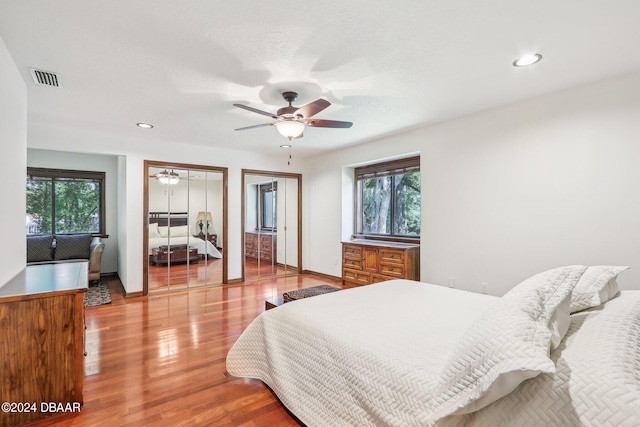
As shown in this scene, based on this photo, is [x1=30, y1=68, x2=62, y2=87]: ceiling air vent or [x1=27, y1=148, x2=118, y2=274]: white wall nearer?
[x1=30, y1=68, x2=62, y2=87]: ceiling air vent

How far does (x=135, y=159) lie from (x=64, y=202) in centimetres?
236

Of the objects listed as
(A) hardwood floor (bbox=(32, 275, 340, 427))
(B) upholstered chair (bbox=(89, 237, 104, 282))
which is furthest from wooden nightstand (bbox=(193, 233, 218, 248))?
(B) upholstered chair (bbox=(89, 237, 104, 282))

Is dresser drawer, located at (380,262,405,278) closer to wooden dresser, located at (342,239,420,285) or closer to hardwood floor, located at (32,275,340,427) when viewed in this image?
wooden dresser, located at (342,239,420,285)

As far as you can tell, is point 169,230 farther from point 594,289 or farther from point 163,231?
point 594,289

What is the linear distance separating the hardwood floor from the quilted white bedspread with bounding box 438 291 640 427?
4.31ft

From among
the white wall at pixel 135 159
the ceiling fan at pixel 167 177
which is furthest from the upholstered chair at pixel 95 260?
the ceiling fan at pixel 167 177

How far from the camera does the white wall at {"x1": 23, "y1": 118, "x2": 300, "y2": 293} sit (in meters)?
4.17

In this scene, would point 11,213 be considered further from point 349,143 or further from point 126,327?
point 349,143

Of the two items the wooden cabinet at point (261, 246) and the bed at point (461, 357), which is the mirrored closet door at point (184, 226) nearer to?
the wooden cabinet at point (261, 246)

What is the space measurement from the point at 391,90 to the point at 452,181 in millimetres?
1612

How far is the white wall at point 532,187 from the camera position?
269cm

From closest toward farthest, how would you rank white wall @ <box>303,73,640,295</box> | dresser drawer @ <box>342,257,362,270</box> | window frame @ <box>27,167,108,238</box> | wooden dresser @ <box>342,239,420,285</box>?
white wall @ <box>303,73,640,295</box> < wooden dresser @ <box>342,239,420,285</box> < dresser drawer @ <box>342,257,362,270</box> < window frame @ <box>27,167,108,238</box>

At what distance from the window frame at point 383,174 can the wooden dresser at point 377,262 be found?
162 millimetres

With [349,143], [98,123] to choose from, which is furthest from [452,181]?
[98,123]
